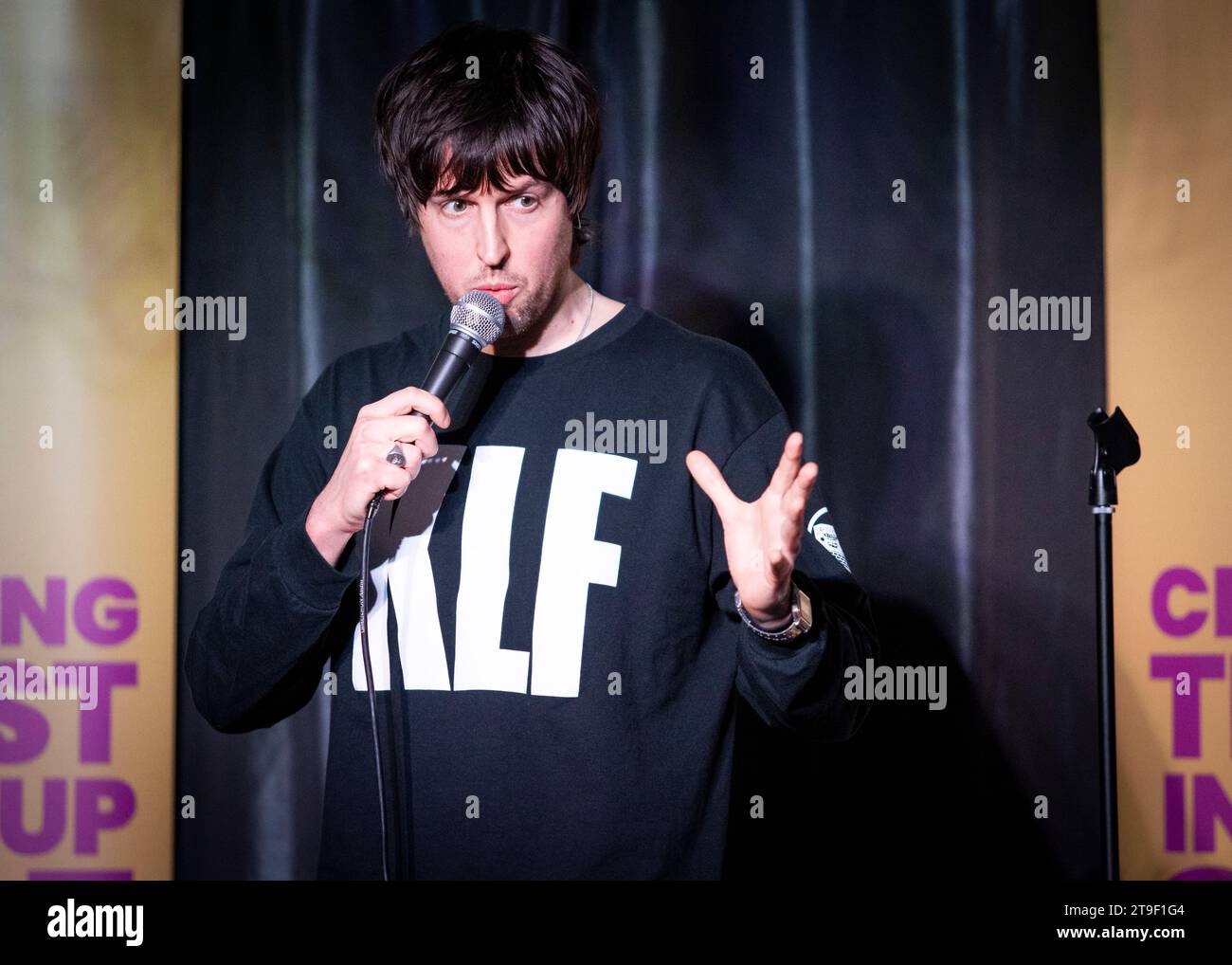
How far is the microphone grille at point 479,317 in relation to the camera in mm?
1164

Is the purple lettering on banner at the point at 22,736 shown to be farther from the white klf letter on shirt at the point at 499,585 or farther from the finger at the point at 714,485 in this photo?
the finger at the point at 714,485

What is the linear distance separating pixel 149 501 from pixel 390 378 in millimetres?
850

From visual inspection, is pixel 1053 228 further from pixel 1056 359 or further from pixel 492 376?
pixel 492 376

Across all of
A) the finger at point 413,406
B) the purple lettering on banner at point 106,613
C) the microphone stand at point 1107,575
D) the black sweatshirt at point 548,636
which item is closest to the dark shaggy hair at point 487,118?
the black sweatshirt at point 548,636

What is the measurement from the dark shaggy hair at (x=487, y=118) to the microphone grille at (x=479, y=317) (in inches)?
6.5

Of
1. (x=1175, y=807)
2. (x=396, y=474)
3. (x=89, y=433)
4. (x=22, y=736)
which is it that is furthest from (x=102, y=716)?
(x=1175, y=807)

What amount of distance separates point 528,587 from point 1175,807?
1.38m

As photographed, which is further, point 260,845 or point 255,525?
point 260,845

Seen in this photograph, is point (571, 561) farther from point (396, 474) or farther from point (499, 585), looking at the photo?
point (396, 474)

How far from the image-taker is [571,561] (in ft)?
4.16

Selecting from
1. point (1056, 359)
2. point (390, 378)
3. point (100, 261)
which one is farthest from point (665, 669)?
point (100, 261)

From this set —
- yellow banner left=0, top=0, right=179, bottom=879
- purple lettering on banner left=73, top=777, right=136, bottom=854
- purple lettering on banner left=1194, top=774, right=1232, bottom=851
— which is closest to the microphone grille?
yellow banner left=0, top=0, right=179, bottom=879
